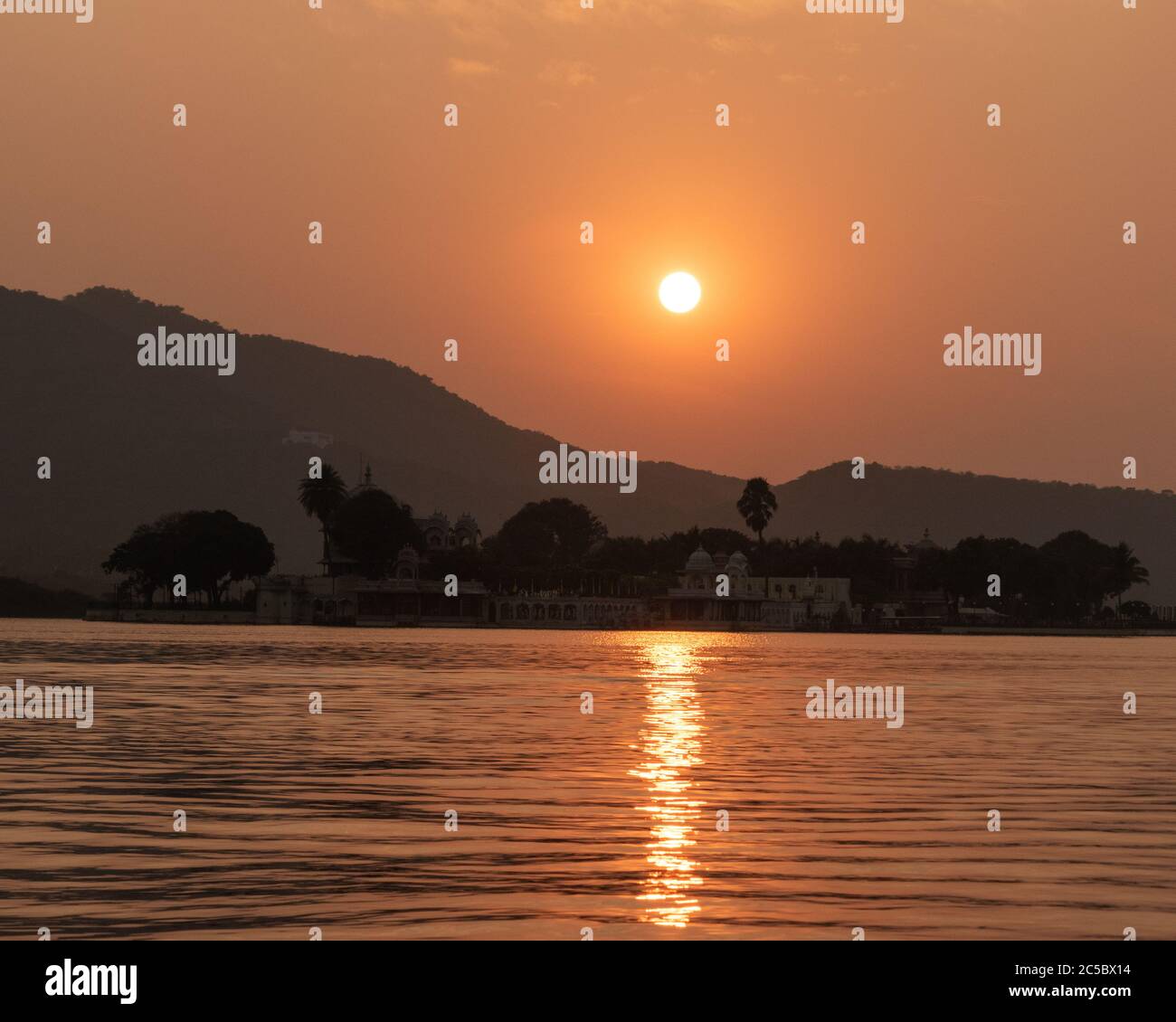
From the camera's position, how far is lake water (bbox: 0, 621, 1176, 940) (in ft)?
63.2

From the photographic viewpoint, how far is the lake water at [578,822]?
63.2ft

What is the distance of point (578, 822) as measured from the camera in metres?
26.8

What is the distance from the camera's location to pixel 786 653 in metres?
139

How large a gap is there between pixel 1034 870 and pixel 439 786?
12073 mm
